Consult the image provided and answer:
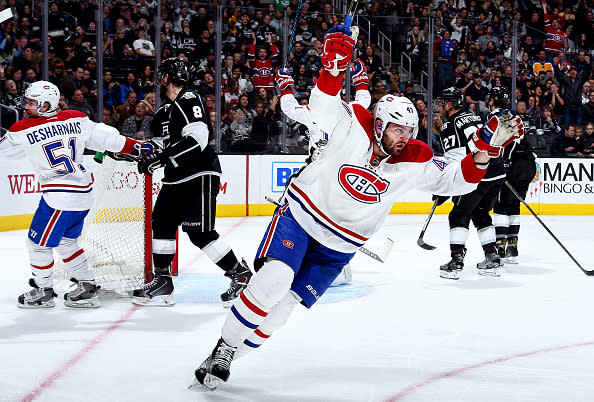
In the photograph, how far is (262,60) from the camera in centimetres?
956

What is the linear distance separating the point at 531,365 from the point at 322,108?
4.61 feet

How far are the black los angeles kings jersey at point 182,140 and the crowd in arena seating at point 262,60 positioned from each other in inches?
163

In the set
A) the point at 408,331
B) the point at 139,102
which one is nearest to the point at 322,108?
the point at 408,331

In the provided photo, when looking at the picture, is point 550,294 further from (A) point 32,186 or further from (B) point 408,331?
(A) point 32,186

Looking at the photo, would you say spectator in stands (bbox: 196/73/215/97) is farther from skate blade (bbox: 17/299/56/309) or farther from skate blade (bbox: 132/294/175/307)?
skate blade (bbox: 17/299/56/309)

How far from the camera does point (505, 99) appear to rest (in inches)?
207

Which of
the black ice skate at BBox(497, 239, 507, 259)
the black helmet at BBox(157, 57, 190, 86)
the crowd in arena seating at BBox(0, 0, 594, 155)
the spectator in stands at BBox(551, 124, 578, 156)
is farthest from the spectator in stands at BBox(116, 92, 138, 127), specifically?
the spectator in stands at BBox(551, 124, 578, 156)

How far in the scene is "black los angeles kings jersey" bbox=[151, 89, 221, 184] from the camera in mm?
3824

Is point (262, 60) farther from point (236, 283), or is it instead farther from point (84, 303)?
point (84, 303)

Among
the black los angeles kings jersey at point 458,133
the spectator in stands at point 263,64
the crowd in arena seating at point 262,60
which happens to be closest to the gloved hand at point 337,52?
the black los angeles kings jersey at point 458,133

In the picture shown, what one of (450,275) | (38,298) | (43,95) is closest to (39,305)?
(38,298)

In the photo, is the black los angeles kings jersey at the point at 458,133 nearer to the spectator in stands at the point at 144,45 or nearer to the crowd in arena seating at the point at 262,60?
the crowd in arena seating at the point at 262,60

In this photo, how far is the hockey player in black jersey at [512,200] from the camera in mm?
5949

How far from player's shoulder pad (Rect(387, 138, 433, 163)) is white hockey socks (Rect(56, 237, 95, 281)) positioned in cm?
205
